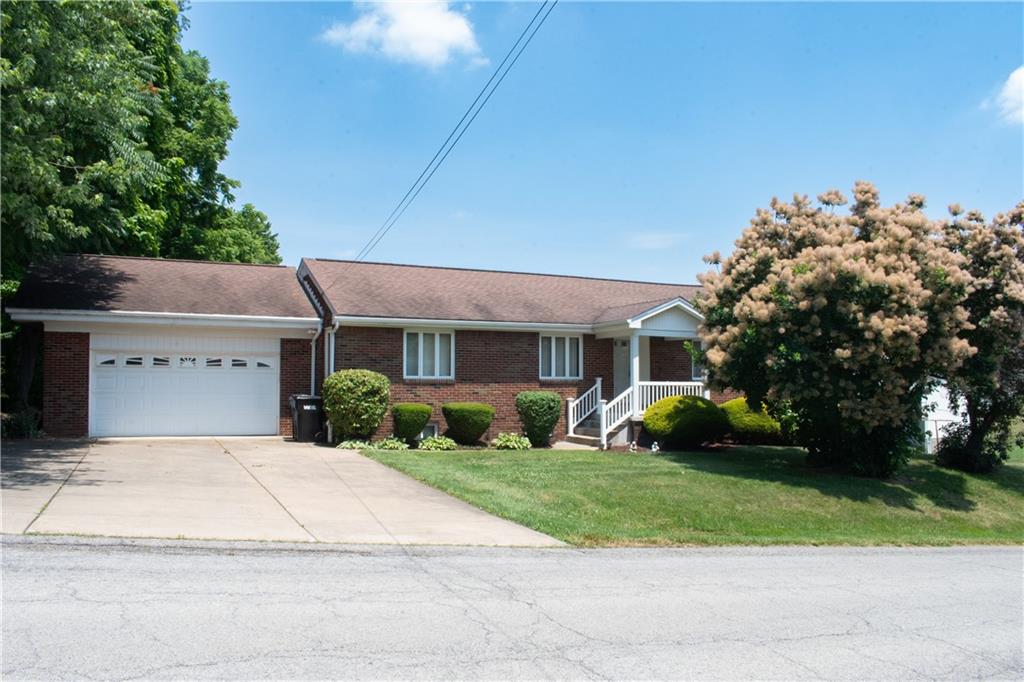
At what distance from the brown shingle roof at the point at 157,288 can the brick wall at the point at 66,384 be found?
0.83m

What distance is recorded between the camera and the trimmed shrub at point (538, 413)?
20.7 meters

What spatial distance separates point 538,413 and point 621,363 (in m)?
3.72

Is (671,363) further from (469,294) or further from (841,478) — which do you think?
(841,478)

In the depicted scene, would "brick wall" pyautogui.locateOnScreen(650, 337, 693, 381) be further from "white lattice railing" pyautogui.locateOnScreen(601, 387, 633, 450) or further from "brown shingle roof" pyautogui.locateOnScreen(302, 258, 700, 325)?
"white lattice railing" pyautogui.locateOnScreen(601, 387, 633, 450)

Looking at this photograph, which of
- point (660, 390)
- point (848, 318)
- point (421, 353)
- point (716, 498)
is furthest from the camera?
point (660, 390)

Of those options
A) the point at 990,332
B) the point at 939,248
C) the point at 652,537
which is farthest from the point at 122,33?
the point at 990,332

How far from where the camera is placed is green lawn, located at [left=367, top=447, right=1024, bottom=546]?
12016 millimetres

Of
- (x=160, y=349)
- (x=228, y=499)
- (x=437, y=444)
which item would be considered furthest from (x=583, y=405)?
(x=228, y=499)

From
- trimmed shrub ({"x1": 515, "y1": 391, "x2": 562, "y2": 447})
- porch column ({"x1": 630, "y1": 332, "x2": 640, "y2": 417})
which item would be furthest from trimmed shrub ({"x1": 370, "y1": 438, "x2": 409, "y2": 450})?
porch column ({"x1": 630, "y1": 332, "x2": 640, "y2": 417})

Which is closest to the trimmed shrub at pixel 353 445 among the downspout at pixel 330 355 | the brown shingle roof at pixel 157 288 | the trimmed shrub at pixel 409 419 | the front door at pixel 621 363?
the downspout at pixel 330 355

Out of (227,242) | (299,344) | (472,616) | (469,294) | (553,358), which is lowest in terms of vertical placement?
(472,616)

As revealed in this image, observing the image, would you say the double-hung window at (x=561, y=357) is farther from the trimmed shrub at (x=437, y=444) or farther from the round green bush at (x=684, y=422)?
the trimmed shrub at (x=437, y=444)

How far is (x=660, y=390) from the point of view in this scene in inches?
843

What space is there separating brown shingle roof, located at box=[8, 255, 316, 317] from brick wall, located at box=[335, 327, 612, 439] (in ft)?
5.98
